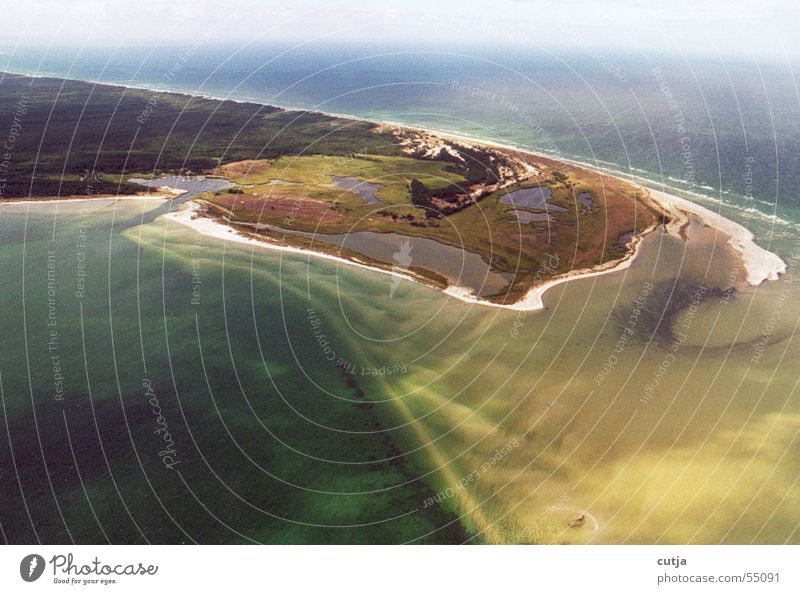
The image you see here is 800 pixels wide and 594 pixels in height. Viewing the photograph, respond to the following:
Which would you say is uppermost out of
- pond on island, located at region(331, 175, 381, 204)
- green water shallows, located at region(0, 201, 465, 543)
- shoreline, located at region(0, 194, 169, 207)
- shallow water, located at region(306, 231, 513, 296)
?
pond on island, located at region(331, 175, 381, 204)

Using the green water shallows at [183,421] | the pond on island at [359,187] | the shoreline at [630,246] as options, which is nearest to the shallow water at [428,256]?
the shoreline at [630,246]

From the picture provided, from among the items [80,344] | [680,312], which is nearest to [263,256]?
[80,344]

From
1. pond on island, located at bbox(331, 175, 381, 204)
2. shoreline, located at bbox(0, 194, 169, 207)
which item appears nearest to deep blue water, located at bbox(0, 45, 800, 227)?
pond on island, located at bbox(331, 175, 381, 204)

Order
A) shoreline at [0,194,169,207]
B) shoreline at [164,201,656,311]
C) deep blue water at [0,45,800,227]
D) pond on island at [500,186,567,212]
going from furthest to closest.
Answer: deep blue water at [0,45,800,227]
shoreline at [0,194,169,207]
pond on island at [500,186,567,212]
shoreline at [164,201,656,311]

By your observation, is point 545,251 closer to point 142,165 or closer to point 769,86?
point 142,165

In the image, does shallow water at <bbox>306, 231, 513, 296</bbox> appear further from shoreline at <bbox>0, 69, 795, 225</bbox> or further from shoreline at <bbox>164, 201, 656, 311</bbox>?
shoreline at <bbox>0, 69, 795, 225</bbox>

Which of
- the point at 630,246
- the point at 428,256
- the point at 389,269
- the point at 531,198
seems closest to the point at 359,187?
the point at 428,256

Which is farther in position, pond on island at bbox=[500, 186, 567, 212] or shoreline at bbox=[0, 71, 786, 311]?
pond on island at bbox=[500, 186, 567, 212]
